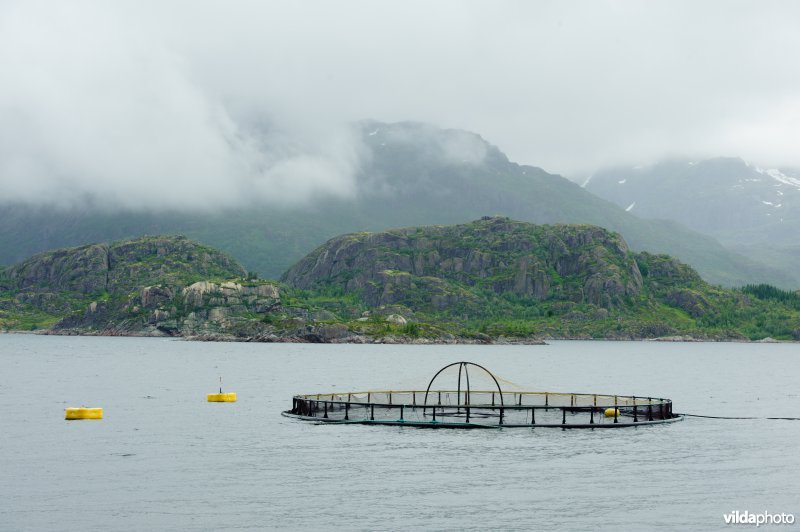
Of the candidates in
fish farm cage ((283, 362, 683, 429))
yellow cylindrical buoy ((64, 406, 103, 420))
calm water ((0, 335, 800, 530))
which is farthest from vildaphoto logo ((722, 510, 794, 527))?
yellow cylindrical buoy ((64, 406, 103, 420))

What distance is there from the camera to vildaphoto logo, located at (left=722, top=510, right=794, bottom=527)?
54688 mm

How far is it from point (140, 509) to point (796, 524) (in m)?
40.9

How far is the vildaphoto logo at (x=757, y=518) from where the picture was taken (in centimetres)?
5469

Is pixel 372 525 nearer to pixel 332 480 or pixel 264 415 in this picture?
pixel 332 480

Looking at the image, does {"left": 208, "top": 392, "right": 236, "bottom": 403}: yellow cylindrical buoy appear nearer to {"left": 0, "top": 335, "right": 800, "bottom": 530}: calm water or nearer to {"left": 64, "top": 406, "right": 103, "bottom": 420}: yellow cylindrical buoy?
{"left": 0, "top": 335, "right": 800, "bottom": 530}: calm water

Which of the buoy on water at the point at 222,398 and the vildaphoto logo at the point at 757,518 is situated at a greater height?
the buoy on water at the point at 222,398

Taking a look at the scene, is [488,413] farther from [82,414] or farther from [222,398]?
[82,414]

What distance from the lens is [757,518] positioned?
55812 millimetres

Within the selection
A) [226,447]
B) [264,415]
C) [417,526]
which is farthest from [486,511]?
[264,415]

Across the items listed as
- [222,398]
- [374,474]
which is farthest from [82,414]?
[374,474]

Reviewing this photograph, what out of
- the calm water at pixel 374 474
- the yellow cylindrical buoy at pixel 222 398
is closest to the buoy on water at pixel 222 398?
the yellow cylindrical buoy at pixel 222 398

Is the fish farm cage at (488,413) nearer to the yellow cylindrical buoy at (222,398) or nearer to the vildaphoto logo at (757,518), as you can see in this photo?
the yellow cylindrical buoy at (222,398)

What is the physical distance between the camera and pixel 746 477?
71.0 meters

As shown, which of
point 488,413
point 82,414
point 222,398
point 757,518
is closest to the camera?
point 757,518
